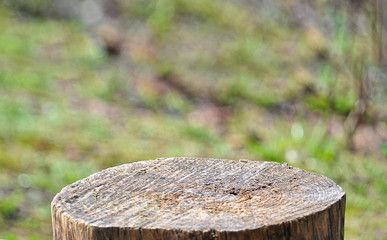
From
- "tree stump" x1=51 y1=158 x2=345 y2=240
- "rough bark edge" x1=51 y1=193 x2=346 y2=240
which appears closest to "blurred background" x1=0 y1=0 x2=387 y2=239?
"tree stump" x1=51 y1=158 x2=345 y2=240

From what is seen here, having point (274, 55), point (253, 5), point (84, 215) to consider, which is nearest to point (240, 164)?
point (84, 215)

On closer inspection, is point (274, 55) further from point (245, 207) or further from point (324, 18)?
point (245, 207)

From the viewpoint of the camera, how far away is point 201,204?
1761 mm

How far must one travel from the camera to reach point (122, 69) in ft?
20.9

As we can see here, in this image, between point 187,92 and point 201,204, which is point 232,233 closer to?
point 201,204

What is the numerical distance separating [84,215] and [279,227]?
582 mm

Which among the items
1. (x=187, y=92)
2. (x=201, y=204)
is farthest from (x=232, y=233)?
(x=187, y=92)

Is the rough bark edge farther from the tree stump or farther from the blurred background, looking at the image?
the blurred background

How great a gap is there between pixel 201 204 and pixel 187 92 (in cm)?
442

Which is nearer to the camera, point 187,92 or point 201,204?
point 201,204

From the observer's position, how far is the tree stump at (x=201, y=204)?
160 cm

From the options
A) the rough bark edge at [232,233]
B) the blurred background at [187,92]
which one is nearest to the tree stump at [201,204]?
the rough bark edge at [232,233]

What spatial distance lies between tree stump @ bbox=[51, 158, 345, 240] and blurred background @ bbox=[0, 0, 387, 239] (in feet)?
6.24

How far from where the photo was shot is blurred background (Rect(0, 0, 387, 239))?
14.6ft
